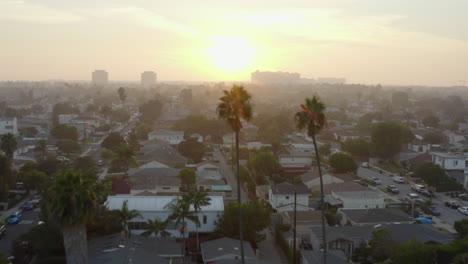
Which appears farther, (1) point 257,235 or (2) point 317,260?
(1) point 257,235

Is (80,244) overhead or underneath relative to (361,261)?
overhead

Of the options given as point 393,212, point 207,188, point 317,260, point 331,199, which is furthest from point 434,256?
point 207,188

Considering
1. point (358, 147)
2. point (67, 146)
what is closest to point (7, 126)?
point (67, 146)

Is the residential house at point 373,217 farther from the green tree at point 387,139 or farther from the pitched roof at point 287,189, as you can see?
the green tree at point 387,139

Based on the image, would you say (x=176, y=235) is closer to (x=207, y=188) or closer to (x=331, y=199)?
(x=207, y=188)

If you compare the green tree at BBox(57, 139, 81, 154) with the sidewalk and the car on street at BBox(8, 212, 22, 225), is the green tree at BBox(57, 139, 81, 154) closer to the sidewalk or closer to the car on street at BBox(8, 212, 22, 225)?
the sidewalk

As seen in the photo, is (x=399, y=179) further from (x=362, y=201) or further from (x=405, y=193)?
(x=362, y=201)
